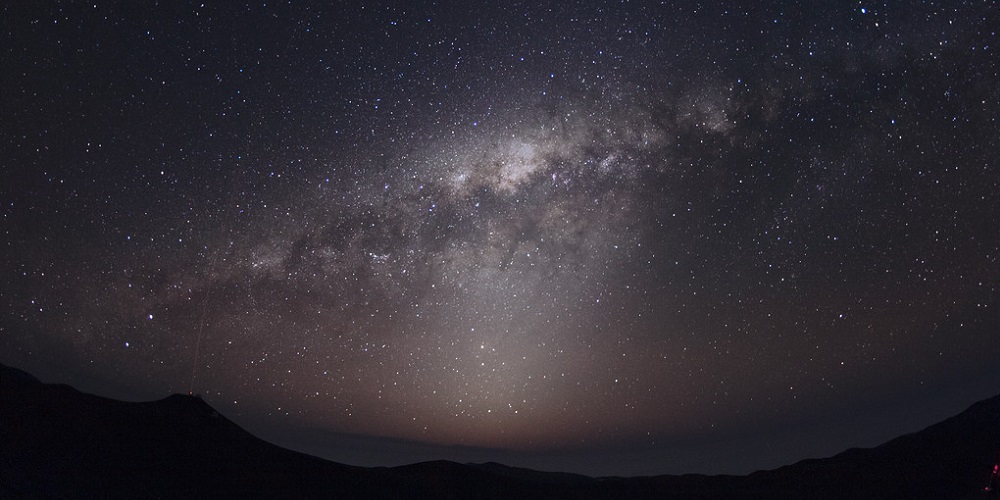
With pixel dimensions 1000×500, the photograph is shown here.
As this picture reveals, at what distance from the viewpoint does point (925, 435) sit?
34.2 meters

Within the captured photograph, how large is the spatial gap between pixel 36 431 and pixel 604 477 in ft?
87.0

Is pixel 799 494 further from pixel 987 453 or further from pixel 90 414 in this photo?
pixel 90 414

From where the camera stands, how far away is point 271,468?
872 inches

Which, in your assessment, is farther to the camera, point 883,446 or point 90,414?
point 883,446

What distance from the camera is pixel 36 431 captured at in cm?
1636

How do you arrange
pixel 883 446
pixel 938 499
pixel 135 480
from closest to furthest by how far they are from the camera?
pixel 135 480
pixel 938 499
pixel 883 446

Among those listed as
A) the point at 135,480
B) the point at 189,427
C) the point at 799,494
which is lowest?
the point at 799,494

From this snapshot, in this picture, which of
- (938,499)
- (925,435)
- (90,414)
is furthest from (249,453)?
(925,435)

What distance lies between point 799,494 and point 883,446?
8.12 metres

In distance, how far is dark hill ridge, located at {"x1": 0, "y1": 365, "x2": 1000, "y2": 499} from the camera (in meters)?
16.4

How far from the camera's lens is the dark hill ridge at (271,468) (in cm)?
1639

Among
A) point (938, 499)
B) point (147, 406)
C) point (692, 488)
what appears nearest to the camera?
point (147, 406)

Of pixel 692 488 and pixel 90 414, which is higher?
pixel 90 414

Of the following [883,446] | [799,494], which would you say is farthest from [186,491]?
[883,446]
